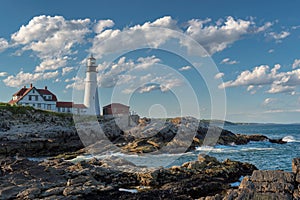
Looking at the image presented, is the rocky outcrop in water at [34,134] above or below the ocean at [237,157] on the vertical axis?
above

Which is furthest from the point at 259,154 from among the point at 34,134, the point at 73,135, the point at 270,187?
the point at 34,134

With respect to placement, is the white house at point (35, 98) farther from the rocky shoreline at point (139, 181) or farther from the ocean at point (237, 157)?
the rocky shoreline at point (139, 181)

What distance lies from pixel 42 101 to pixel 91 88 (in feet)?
32.7

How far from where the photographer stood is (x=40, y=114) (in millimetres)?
43906

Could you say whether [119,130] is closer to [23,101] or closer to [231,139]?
[231,139]

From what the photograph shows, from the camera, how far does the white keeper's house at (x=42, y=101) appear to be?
2029 inches

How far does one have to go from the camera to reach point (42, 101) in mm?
53094

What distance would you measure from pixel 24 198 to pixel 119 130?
30057mm

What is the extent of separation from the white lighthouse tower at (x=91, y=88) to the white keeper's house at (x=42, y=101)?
119 centimetres

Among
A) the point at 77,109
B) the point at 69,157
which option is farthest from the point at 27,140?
the point at 77,109

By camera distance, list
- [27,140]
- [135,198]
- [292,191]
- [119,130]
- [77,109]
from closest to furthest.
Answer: [292,191], [135,198], [27,140], [119,130], [77,109]

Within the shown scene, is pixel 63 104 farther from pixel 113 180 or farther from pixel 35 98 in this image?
pixel 113 180

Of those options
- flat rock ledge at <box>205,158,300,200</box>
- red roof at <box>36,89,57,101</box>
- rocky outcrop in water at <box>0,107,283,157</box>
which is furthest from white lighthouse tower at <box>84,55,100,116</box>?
flat rock ledge at <box>205,158,300,200</box>

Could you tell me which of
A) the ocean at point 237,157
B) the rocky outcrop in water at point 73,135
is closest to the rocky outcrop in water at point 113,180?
the ocean at point 237,157
